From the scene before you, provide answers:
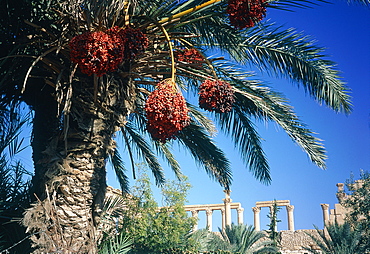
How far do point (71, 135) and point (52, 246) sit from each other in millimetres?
1178

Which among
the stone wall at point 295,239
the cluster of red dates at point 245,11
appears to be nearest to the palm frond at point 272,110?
the cluster of red dates at point 245,11

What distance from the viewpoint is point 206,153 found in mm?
7426

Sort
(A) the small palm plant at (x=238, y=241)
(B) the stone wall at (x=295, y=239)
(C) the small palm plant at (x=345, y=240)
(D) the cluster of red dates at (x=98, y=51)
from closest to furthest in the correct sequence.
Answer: (D) the cluster of red dates at (x=98, y=51) → (C) the small palm plant at (x=345, y=240) → (A) the small palm plant at (x=238, y=241) → (B) the stone wall at (x=295, y=239)

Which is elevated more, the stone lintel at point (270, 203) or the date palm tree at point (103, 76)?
the stone lintel at point (270, 203)

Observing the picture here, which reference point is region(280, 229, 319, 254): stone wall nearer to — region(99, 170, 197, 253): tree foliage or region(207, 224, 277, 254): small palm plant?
region(207, 224, 277, 254): small palm plant

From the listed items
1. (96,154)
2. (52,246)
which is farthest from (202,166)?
(52,246)

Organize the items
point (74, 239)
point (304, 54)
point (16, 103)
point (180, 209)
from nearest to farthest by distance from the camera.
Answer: point (74, 239), point (304, 54), point (16, 103), point (180, 209)

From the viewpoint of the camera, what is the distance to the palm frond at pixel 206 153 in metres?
7.16

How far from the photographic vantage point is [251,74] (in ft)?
21.1

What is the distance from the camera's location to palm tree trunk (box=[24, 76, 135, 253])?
438 cm

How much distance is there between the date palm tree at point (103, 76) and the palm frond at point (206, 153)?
85 cm

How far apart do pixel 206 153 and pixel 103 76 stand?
322 centimetres

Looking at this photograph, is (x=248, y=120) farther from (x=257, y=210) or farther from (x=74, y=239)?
(x=257, y=210)

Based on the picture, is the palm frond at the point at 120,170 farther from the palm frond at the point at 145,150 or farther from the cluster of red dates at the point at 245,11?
the cluster of red dates at the point at 245,11
